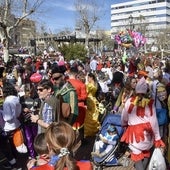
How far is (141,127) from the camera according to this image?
214 inches

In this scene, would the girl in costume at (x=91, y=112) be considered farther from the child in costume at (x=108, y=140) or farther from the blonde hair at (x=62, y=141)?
the blonde hair at (x=62, y=141)

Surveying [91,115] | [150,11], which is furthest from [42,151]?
[150,11]

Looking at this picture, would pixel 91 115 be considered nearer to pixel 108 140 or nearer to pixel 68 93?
pixel 108 140

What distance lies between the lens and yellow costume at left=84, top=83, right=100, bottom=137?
9266 mm

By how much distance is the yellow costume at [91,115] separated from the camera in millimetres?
9266

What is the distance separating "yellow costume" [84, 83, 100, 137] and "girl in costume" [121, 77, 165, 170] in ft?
12.1

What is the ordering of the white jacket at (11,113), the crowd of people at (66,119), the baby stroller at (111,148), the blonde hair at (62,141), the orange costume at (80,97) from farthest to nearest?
the orange costume at (80,97)
the baby stroller at (111,148)
the white jacket at (11,113)
the crowd of people at (66,119)
the blonde hair at (62,141)

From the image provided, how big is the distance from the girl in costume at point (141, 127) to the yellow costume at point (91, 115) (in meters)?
3.68

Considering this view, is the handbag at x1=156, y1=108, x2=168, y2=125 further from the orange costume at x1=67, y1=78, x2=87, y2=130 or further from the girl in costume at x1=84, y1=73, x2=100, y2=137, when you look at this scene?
the girl in costume at x1=84, y1=73, x2=100, y2=137

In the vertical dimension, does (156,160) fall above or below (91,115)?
above

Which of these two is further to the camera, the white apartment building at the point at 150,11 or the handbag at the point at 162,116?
the white apartment building at the point at 150,11

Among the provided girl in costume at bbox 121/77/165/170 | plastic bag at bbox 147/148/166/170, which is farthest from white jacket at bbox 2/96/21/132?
plastic bag at bbox 147/148/166/170

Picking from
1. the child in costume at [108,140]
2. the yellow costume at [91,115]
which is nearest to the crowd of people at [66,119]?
the yellow costume at [91,115]

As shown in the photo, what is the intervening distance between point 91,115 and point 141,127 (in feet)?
13.2
